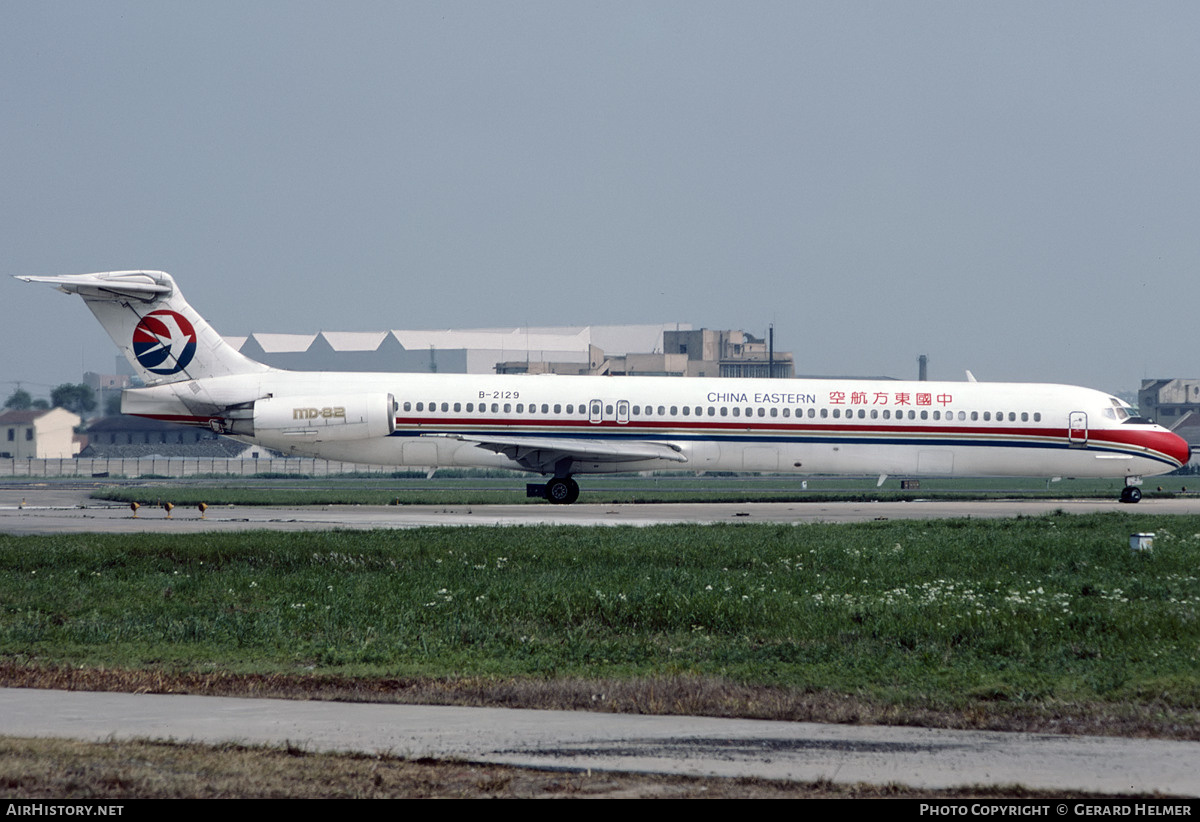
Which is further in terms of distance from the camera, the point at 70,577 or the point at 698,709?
the point at 70,577

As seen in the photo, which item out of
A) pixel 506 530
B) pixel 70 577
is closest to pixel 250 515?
pixel 506 530

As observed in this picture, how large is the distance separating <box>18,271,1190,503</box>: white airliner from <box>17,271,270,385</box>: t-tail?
4 cm

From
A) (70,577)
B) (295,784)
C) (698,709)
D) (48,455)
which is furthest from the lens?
(48,455)

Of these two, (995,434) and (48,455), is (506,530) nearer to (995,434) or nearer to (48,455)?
(995,434)

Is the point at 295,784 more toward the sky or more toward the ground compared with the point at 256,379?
more toward the ground

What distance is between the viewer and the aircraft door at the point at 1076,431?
3706cm

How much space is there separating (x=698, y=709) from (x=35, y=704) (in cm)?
547

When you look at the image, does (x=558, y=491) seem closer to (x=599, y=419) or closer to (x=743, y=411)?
(x=599, y=419)

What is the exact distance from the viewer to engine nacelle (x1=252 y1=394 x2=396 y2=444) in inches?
1415

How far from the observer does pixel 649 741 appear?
346 inches

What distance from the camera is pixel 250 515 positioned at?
3294 centimetres

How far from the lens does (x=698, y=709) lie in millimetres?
10008

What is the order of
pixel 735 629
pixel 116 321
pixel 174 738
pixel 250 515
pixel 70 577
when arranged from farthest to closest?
pixel 116 321 < pixel 250 515 < pixel 70 577 < pixel 735 629 < pixel 174 738

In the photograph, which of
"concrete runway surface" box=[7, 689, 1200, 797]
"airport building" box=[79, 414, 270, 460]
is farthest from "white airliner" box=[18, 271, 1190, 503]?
"airport building" box=[79, 414, 270, 460]
